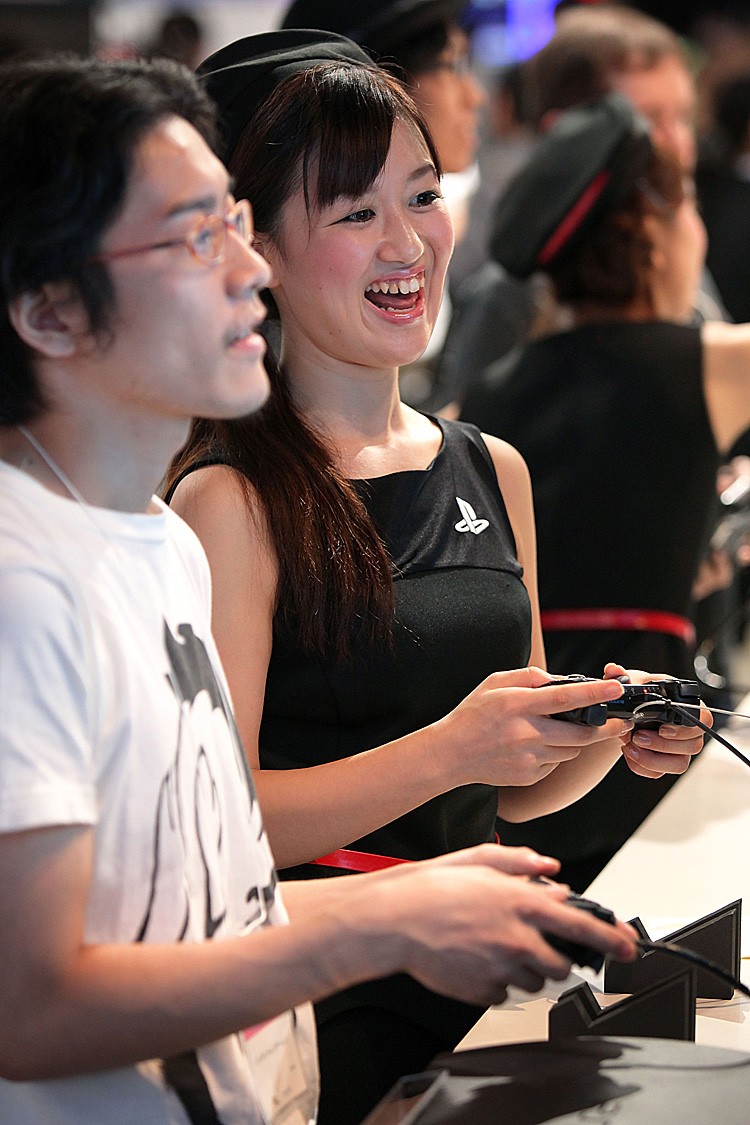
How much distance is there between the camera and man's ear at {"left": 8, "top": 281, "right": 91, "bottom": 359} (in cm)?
86

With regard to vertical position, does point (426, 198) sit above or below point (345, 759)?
above

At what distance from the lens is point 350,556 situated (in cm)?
136

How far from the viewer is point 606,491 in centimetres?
222

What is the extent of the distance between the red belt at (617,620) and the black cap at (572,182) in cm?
62

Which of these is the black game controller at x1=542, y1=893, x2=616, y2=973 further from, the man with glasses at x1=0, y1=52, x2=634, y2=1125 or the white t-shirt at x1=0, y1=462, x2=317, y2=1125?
the white t-shirt at x1=0, y1=462, x2=317, y2=1125

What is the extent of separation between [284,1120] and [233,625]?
463 mm

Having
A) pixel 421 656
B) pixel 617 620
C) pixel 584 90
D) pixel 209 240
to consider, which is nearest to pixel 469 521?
pixel 421 656

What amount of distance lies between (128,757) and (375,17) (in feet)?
5.97

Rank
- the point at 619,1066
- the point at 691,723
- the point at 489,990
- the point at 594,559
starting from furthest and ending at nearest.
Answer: the point at 594,559, the point at 691,723, the point at 619,1066, the point at 489,990

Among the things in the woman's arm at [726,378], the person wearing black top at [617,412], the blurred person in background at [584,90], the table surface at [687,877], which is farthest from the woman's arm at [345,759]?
the blurred person in background at [584,90]

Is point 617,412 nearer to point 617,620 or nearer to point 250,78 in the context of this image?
point 617,620

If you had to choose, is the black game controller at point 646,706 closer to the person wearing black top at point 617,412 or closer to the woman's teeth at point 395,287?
the woman's teeth at point 395,287

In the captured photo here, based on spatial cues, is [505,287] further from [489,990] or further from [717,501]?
[489,990]

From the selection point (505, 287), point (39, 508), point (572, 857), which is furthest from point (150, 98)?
point (505, 287)
